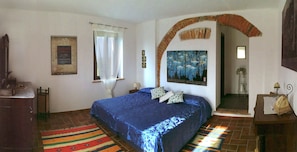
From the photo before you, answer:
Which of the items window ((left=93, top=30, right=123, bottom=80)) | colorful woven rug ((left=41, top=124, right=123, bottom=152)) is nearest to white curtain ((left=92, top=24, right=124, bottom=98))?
window ((left=93, top=30, right=123, bottom=80))

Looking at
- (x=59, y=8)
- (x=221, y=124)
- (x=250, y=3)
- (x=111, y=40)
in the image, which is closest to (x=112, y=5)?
(x=59, y=8)

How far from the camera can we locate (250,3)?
3863mm

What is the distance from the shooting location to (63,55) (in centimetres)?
493

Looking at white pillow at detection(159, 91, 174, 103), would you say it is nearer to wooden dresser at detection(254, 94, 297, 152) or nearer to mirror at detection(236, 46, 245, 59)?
wooden dresser at detection(254, 94, 297, 152)

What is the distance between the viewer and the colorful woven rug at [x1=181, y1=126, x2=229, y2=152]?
9.99ft

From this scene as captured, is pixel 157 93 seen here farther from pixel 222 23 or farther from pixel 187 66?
pixel 222 23

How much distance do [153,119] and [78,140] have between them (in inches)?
50.2

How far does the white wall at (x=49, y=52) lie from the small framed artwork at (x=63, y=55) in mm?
A: 83

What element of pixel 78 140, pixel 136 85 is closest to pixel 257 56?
pixel 136 85

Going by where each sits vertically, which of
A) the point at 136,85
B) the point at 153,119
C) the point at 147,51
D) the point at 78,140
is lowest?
the point at 78,140

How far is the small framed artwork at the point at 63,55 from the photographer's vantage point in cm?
483

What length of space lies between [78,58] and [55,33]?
30.4 inches

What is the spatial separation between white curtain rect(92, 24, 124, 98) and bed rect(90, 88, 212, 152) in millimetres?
1138

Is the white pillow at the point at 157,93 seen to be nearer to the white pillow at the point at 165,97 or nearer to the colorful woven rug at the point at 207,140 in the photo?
the white pillow at the point at 165,97
